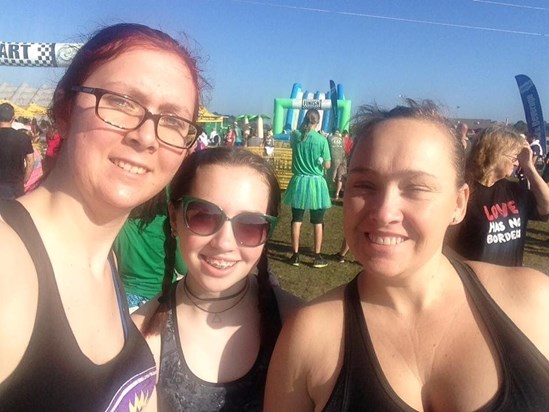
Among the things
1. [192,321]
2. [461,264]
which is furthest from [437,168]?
[192,321]

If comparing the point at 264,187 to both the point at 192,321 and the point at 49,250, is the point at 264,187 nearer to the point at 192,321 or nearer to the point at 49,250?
the point at 192,321

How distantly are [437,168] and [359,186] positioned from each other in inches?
8.5

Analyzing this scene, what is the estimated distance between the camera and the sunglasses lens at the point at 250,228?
1.66 meters

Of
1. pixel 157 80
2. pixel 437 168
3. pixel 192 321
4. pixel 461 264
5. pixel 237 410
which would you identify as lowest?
pixel 237 410

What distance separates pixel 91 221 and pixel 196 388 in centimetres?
62

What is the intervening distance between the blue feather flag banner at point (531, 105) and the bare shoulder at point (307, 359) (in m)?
17.8

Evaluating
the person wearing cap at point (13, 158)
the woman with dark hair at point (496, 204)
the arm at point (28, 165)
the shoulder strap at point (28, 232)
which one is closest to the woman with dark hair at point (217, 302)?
the shoulder strap at point (28, 232)

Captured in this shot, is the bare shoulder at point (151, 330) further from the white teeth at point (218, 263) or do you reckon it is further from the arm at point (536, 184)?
the arm at point (536, 184)

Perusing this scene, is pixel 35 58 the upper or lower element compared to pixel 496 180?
upper

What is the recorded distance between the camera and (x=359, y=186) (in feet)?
4.59

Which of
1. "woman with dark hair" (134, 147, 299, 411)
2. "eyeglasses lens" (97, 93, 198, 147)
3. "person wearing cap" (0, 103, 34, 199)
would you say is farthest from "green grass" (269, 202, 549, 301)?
"eyeglasses lens" (97, 93, 198, 147)

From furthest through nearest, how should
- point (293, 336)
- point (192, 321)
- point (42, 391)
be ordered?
point (192, 321), point (293, 336), point (42, 391)

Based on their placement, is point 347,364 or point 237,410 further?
point 237,410

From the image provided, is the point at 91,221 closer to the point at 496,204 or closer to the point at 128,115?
the point at 128,115
